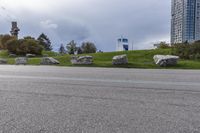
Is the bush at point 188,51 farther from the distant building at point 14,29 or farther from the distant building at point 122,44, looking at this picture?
the distant building at point 14,29

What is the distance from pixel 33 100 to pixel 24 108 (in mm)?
772

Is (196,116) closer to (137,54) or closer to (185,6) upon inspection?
(137,54)

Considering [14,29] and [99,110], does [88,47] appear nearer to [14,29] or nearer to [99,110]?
[14,29]

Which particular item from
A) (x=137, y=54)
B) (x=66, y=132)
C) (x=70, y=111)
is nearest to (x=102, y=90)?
(x=70, y=111)

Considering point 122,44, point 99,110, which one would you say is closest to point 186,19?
point 122,44

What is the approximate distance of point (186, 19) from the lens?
46.0 metres

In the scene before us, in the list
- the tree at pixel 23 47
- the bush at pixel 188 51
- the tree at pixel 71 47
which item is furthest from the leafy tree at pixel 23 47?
the bush at pixel 188 51

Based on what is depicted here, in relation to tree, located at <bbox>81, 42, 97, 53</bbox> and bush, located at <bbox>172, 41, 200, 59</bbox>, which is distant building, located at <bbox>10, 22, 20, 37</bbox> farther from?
bush, located at <bbox>172, 41, 200, 59</bbox>

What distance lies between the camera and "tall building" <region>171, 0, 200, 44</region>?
44.8 metres

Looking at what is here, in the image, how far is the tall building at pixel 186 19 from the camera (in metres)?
44.8

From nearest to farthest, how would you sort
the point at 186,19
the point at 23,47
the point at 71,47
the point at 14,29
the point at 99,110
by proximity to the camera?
the point at 99,110
the point at 186,19
the point at 23,47
the point at 71,47
the point at 14,29

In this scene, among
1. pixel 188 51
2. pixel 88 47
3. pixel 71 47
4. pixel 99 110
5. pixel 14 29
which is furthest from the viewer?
pixel 14 29

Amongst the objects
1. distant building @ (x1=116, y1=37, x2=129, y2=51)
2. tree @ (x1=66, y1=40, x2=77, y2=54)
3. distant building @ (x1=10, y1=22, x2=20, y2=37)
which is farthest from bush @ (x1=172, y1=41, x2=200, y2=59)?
distant building @ (x1=10, y1=22, x2=20, y2=37)

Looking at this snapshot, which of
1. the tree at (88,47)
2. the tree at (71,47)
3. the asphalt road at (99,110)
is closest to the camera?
the asphalt road at (99,110)
